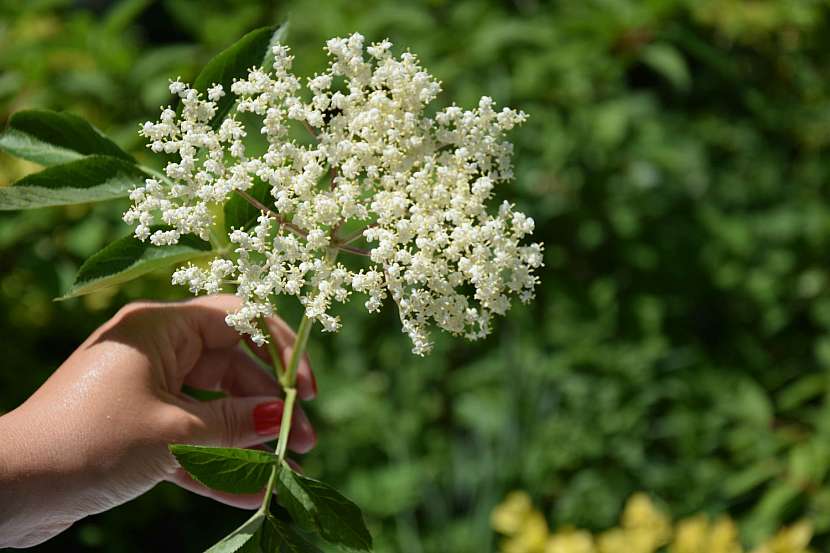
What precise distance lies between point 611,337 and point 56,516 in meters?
1.54

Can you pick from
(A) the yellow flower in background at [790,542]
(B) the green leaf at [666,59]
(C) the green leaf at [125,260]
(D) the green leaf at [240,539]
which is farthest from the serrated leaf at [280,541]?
(B) the green leaf at [666,59]

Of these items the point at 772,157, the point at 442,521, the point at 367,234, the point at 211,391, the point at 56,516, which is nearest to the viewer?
the point at 367,234

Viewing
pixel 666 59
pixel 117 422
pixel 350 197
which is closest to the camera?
pixel 350 197

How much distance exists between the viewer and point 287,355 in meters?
Result: 1.18

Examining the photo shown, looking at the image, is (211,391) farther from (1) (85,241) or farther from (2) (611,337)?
(2) (611,337)

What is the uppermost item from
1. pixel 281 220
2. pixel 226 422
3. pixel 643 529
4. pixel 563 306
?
pixel 563 306

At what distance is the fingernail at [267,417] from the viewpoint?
3.65 ft

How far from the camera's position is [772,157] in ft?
8.32

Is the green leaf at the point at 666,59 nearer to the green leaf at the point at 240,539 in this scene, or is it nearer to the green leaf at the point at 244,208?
the green leaf at the point at 244,208

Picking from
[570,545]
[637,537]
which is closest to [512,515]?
[570,545]

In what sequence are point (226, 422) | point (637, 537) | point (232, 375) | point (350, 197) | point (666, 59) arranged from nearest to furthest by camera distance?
point (350, 197), point (226, 422), point (232, 375), point (637, 537), point (666, 59)

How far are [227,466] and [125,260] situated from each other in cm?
23

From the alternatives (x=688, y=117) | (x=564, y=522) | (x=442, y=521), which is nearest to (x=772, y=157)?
(x=688, y=117)

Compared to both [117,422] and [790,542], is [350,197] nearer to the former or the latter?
[117,422]
